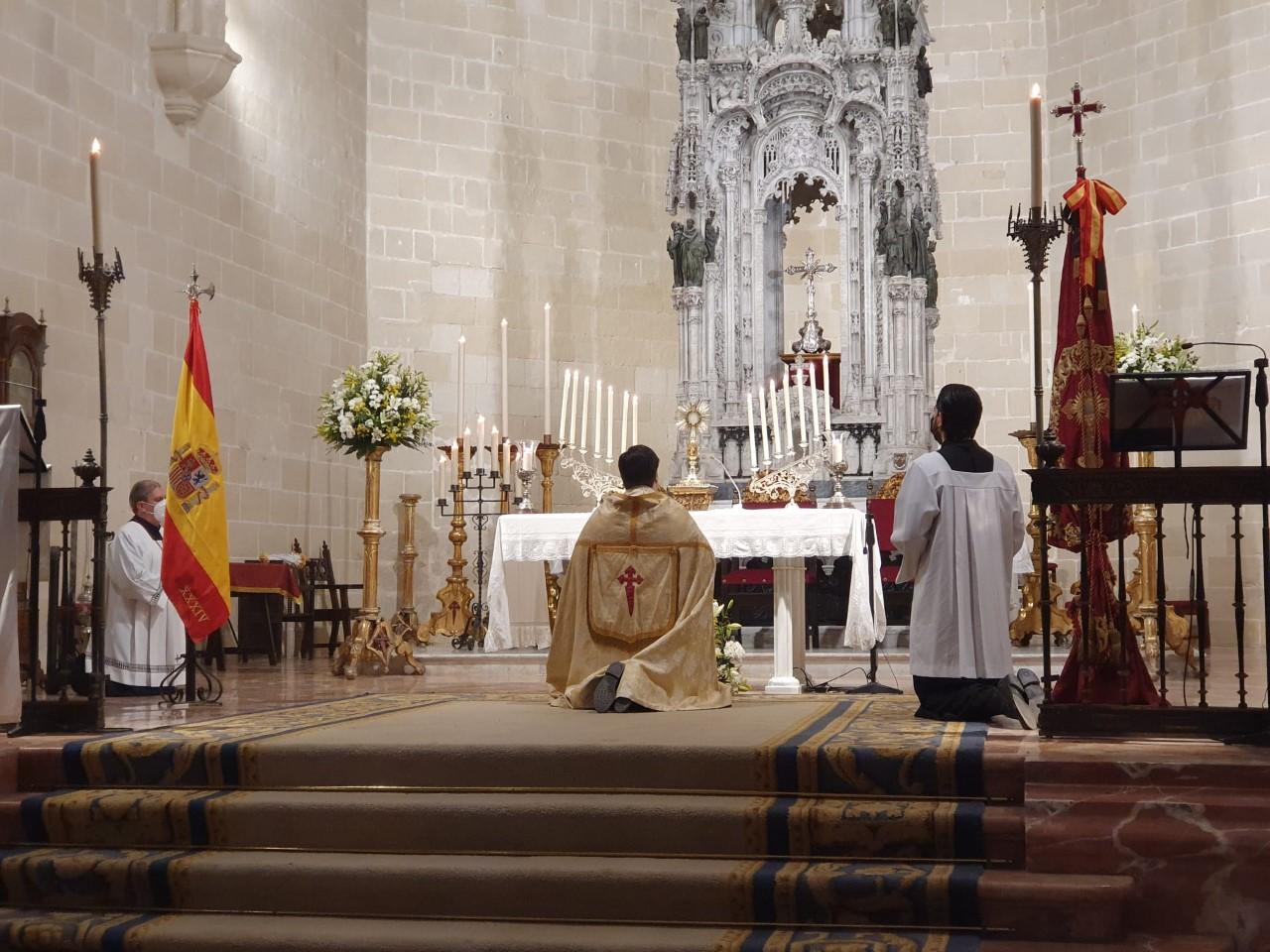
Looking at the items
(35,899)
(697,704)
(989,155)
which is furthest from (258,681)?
(989,155)

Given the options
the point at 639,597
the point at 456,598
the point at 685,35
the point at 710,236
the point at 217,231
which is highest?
the point at 685,35

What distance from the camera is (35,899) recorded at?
5531 mm

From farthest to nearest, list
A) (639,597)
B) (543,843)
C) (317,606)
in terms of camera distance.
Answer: (317,606) → (639,597) → (543,843)

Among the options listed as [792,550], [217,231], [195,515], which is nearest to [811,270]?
[792,550]

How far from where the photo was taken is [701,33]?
13.1 metres

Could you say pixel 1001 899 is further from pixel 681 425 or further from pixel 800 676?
pixel 681 425

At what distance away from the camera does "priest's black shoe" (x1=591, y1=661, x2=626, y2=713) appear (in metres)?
7.00

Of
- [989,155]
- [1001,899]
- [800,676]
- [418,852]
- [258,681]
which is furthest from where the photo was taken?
[989,155]

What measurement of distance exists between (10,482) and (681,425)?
18.6ft

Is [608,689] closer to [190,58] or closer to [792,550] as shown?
[792,550]

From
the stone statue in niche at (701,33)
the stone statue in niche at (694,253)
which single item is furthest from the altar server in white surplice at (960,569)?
the stone statue in niche at (701,33)

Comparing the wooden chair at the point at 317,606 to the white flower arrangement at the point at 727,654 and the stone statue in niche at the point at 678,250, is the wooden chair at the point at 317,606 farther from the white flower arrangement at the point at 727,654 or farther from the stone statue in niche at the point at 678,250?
the white flower arrangement at the point at 727,654

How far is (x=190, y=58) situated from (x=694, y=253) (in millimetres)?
4280

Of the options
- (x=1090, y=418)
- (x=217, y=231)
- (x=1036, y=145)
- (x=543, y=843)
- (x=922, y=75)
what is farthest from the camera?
(x=217, y=231)
